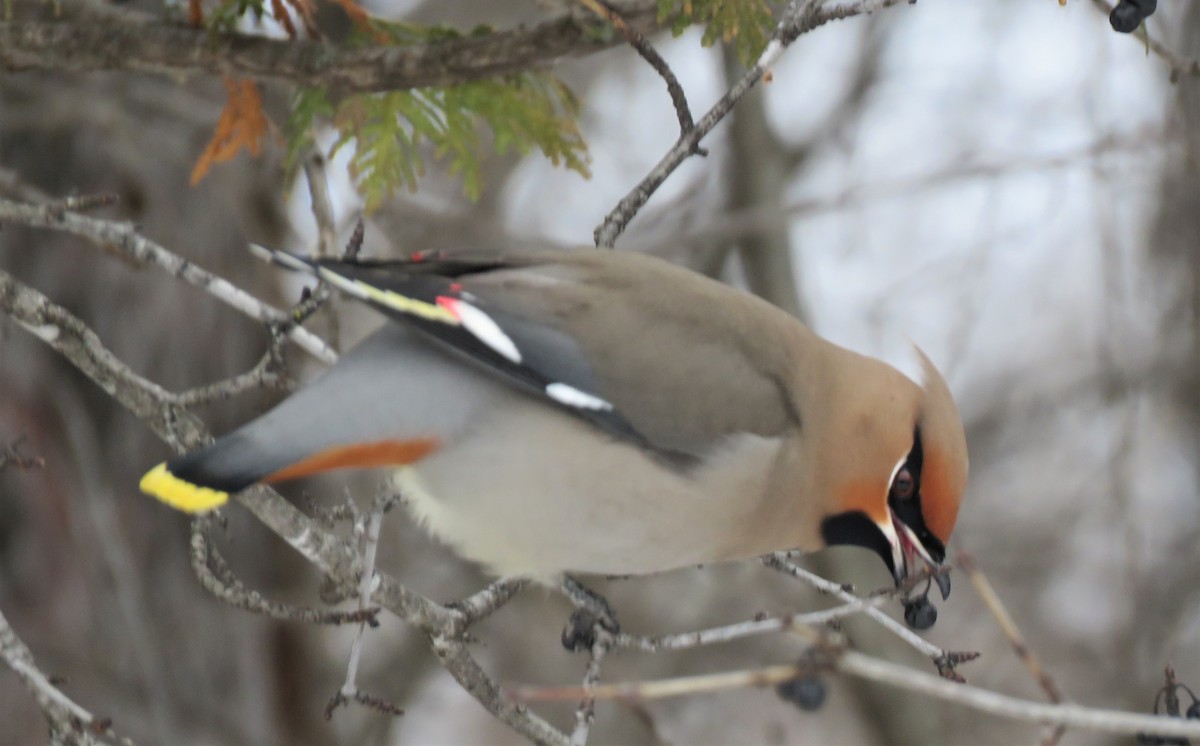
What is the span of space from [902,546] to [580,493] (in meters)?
0.84

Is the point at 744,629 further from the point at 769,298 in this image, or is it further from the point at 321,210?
the point at 769,298

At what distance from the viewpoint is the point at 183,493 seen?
291 cm

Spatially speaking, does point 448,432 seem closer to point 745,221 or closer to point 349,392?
point 349,392

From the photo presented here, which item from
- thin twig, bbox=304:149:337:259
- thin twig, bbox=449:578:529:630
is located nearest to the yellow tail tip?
thin twig, bbox=449:578:529:630

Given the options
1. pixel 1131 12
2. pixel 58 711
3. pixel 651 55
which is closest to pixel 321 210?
pixel 651 55

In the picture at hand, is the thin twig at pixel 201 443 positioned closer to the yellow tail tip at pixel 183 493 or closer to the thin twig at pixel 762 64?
the yellow tail tip at pixel 183 493

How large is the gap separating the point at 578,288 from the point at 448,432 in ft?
1.55

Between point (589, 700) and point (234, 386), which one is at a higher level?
point (234, 386)

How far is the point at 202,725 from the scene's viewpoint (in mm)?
5426

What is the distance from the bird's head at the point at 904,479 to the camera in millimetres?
3457

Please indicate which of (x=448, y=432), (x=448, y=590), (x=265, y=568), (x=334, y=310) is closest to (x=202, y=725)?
(x=265, y=568)

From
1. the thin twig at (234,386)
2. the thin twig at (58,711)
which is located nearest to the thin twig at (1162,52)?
the thin twig at (234,386)

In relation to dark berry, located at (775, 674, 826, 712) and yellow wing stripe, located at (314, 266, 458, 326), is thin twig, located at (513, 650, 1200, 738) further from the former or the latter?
dark berry, located at (775, 674, 826, 712)

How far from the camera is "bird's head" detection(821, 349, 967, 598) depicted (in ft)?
11.3
